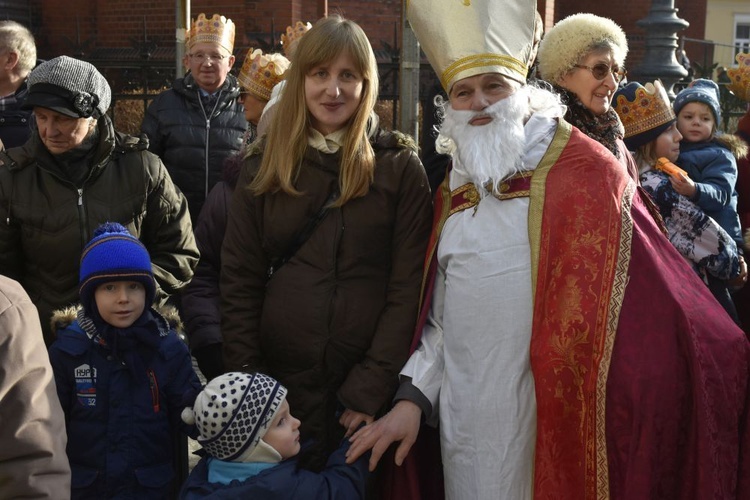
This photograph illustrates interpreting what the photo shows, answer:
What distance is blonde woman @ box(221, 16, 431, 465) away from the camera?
3301 millimetres

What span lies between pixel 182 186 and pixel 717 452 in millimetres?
3825

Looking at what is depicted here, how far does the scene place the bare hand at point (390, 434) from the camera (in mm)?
3193

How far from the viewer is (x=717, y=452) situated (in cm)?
302

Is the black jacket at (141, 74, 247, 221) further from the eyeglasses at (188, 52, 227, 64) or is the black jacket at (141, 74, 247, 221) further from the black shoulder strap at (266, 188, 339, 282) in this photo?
the black shoulder strap at (266, 188, 339, 282)

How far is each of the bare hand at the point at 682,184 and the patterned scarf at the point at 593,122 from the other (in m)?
0.69

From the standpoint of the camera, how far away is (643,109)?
Result: 4.80 metres

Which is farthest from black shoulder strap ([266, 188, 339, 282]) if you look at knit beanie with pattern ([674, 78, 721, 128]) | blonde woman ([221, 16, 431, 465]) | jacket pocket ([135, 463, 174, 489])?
knit beanie with pattern ([674, 78, 721, 128])

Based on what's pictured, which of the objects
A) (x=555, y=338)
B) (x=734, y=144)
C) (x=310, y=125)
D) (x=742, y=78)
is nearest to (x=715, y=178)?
(x=734, y=144)

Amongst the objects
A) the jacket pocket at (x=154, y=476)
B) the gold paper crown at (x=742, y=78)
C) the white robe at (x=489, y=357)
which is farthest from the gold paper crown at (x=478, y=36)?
the gold paper crown at (x=742, y=78)

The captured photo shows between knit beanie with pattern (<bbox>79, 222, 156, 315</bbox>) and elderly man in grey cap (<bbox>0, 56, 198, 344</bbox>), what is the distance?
0.94ft

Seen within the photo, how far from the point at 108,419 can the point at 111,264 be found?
541 mm

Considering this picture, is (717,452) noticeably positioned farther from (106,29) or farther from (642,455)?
(106,29)

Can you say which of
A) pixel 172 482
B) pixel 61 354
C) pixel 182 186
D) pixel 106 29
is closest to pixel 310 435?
pixel 172 482

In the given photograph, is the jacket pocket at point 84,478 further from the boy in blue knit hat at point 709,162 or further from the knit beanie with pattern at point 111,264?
the boy in blue knit hat at point 709,162
